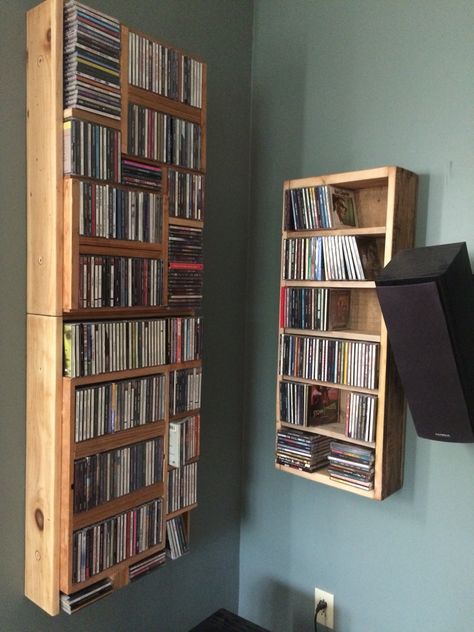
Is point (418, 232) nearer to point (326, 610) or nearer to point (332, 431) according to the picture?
point (332, 431)

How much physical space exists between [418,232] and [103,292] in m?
0.85

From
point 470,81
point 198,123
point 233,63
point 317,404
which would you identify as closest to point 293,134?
point 233,63

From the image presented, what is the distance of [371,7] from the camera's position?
4.98ft

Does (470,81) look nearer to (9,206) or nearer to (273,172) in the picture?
A: (273,172)

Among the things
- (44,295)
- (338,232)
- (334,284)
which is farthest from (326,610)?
(44,295)

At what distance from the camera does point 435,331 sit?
113cm

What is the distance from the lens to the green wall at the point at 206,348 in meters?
1.23

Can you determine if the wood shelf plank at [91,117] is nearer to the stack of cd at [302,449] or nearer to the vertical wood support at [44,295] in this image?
the vertical wood support at [44,295]

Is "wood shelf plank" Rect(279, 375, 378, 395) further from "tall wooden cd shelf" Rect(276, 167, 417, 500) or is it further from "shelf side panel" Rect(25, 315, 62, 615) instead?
"shelf side panel" Rect(25, 315, 62, 615)

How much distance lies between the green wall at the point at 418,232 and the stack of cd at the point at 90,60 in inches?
28.1

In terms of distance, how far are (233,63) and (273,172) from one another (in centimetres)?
38

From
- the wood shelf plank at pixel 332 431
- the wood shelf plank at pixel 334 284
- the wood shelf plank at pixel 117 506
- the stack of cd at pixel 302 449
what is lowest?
the wood shelf plank at pixel 117 506

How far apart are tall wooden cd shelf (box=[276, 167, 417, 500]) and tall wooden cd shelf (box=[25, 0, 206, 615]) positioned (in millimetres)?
344

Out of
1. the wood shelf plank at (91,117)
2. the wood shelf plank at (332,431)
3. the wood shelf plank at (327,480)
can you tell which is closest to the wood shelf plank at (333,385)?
the wood shelf plank at (332,431)
